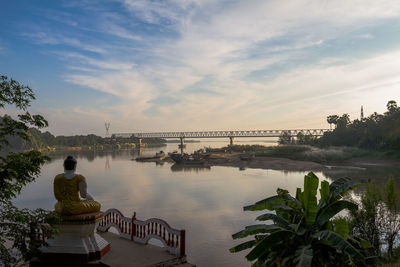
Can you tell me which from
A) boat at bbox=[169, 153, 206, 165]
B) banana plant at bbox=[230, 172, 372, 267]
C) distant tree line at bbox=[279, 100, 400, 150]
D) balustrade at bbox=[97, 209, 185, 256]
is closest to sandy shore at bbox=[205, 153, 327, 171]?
boat at bbox=[169, 153, 206, 165]

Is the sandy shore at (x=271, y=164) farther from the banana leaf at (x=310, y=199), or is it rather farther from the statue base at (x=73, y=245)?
the banana leaf at (x=310, y=199)

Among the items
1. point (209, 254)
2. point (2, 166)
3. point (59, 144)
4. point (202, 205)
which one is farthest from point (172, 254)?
point (59, 144)

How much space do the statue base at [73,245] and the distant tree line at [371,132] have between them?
184 ft

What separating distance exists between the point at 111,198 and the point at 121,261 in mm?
18118

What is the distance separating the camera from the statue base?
8.40m

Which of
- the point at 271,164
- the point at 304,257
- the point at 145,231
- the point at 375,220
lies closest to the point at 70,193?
the point at 145,231


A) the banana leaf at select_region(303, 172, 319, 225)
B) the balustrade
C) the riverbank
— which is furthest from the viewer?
the riverbank

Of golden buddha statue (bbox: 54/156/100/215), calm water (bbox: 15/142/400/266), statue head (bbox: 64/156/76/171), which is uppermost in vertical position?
statue head (bbox: 64/156/76/171)

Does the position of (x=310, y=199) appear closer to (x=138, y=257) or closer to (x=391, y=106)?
(x=138, y=257)

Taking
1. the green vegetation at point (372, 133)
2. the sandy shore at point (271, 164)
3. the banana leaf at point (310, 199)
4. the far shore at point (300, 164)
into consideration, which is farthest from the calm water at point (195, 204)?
the green vegetation at point (372, 133)

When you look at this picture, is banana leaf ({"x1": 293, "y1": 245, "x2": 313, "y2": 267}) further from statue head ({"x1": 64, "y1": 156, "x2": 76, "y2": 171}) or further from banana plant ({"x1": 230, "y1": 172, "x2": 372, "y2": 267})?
statue head ({"x1": 64, "y1": 156, "x2": 76, "y2": 171})

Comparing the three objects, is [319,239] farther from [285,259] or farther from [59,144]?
[59,144]

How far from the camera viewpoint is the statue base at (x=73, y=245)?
8398mm

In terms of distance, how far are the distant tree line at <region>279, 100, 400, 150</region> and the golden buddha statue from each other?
56001mm
